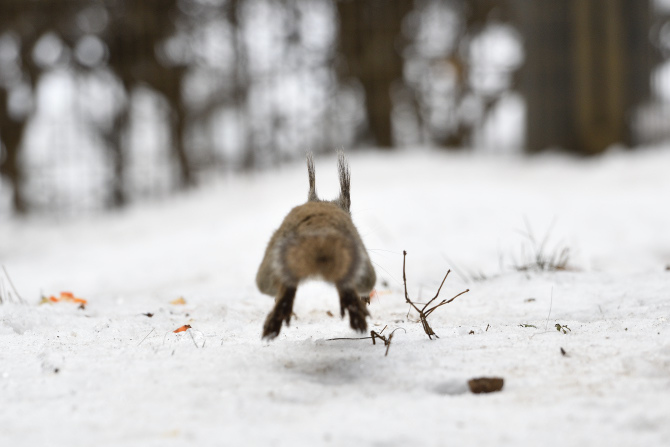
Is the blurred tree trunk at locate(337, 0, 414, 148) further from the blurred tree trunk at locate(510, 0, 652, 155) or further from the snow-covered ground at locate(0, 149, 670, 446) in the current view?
the snow-covered ground at locate(0, 149, 670, 446)

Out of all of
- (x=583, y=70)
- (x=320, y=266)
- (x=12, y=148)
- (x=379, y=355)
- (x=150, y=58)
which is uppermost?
(x=150, y=58)

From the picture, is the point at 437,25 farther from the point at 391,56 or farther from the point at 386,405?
the point at 386,405

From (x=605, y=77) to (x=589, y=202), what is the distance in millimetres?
3669

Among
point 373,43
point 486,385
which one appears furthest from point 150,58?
point 486,385

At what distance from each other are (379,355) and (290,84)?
8.82m

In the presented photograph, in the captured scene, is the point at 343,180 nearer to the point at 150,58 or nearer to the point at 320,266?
the point at 320,266

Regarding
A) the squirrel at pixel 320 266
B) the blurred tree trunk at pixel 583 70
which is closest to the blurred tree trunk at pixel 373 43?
the blurred tree trunk at pixel 583 70

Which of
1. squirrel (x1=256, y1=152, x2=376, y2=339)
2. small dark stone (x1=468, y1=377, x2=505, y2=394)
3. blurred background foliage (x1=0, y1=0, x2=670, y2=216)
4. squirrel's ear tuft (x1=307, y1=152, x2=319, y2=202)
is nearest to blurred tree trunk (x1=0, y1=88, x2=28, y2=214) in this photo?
blurred background foliage (x1=0, y1=0, x2=670, y2=216)

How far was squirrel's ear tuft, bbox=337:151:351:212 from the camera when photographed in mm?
2732

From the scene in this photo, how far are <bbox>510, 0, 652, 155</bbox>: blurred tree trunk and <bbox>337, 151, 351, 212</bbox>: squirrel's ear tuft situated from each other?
757 centimetres

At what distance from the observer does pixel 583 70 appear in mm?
9195

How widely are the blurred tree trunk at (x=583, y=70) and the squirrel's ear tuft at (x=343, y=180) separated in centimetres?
757

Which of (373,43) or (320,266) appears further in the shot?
(373,43)

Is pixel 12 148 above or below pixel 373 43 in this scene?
below
